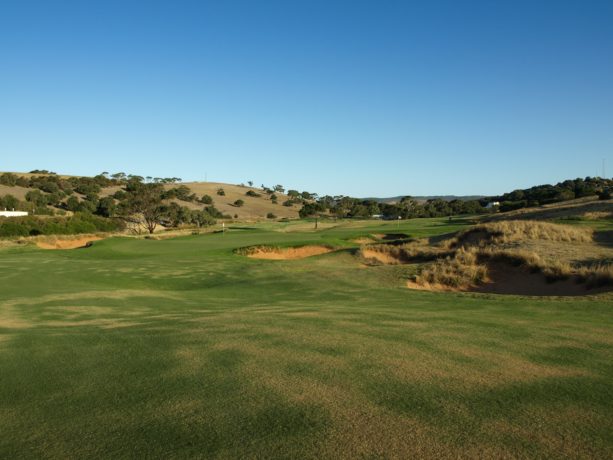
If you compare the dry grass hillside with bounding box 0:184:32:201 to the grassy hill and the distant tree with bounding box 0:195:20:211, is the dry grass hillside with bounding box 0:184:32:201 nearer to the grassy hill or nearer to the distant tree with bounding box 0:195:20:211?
the grassy hill

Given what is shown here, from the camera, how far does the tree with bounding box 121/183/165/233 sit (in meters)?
71.0

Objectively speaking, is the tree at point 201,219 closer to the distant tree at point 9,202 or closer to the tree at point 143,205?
the tree at point 143,205

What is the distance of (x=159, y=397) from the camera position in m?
5.16

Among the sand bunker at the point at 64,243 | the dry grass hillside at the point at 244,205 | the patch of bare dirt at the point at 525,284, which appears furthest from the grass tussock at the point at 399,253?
the dry grass hillside at the point at 244,205

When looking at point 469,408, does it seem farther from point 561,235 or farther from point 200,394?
point 561,235

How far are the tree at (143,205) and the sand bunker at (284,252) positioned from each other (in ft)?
138

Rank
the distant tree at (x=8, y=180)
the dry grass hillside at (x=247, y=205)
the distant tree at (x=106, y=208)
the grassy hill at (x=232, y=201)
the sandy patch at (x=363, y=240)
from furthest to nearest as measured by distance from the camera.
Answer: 1. the dry grass hillside at (x=247, y=205)
2. the distant tree at (x=8, y=180)
3. the grassy hill at (x=232, y=201)
4. the distant tree at (x=106, y=208)
5. the sandy patch at (x=363, y=240)

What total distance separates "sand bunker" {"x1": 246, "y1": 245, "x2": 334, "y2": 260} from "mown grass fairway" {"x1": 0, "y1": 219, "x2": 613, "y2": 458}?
19.6 m

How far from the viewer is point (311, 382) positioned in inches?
216

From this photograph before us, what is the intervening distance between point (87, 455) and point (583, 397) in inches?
178

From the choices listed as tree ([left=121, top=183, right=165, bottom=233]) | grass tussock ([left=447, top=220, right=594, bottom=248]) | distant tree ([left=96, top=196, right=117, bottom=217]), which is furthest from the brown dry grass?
distant tree ([left=96, top=196, right=117, bottom=217])

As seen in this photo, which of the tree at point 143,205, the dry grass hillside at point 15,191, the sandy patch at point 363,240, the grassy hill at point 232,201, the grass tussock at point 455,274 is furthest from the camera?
the grassy hill at point 232,201

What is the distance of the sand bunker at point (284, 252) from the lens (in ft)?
103

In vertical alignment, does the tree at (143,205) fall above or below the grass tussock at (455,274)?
above
